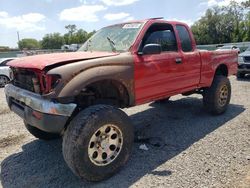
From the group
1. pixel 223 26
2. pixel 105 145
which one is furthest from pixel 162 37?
pixel 223 26

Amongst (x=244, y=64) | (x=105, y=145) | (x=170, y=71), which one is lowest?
(x=105, y=145)

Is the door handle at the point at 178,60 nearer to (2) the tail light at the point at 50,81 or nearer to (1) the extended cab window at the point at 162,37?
(1) the extended cab window at the point at 162,37

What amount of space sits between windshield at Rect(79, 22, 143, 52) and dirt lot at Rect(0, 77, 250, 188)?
64.9 inches

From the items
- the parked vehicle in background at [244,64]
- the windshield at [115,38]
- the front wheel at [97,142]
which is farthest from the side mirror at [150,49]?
→ the parked vehicle in background at [244,64]

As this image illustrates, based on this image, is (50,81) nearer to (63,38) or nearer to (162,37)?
(162,37)

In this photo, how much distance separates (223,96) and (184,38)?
1.83 meters

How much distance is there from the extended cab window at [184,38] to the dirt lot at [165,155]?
1.51 m

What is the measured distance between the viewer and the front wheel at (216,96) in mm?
6316

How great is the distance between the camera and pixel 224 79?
656 cm

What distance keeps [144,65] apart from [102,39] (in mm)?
1134

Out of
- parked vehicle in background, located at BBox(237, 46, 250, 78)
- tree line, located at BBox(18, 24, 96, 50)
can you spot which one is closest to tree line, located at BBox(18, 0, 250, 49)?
tree line, located at BBox(18, 24, 96, 50)

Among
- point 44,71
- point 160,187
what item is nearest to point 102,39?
point 44,71

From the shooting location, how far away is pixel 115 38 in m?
4.95

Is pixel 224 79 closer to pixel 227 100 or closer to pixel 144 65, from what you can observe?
pixel 227 100
